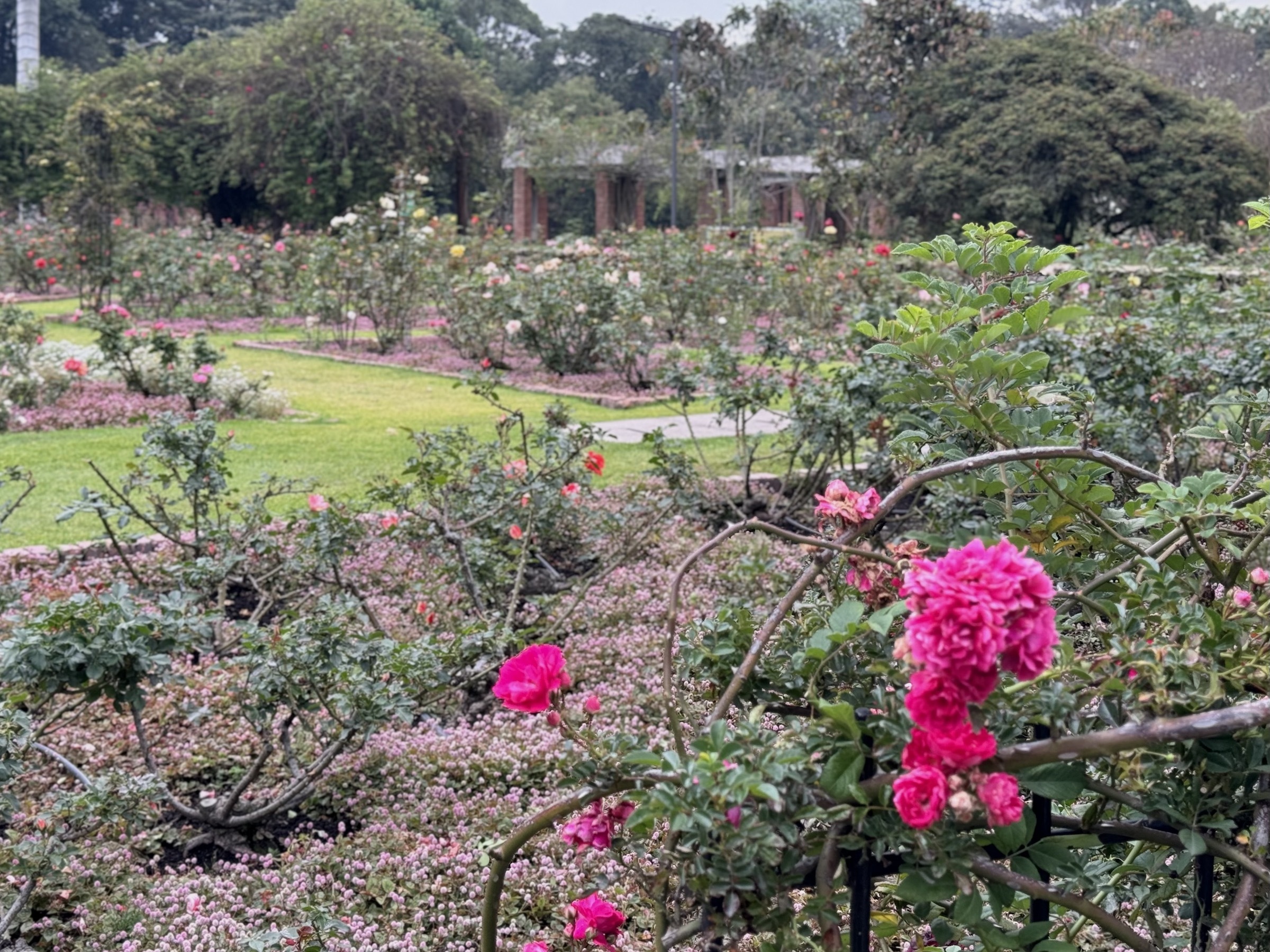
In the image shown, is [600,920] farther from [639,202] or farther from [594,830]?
[639,202]

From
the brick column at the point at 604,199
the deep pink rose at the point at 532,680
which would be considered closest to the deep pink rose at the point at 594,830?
Answer: the deep pink rose at the point at 532,680

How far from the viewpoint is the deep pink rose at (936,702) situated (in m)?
0.79

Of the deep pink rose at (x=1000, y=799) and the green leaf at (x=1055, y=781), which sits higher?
the deep pink rose at (x=1000, y=799)

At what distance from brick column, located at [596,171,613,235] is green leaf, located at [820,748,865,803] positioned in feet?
88.4

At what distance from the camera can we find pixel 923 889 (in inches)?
36.4

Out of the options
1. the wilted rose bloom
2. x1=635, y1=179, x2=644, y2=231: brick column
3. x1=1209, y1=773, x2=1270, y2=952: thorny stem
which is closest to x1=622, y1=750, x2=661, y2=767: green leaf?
the wilted rose bloom

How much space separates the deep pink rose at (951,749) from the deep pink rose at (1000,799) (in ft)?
0.05

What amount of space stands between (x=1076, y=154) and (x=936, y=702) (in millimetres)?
18659

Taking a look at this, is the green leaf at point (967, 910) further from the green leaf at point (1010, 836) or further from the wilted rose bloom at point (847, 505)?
the wilted rose bloom at point (847, 505)

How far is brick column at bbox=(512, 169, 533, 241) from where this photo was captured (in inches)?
1136

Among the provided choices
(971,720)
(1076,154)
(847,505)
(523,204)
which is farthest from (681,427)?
(523,204)

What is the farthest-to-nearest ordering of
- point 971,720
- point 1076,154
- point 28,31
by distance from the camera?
1. point 28,31
2. point 1076,154
3. point 971,720

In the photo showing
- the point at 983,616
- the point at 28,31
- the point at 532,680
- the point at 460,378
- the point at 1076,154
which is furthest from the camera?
the point at 28,31

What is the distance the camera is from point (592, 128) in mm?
27078
